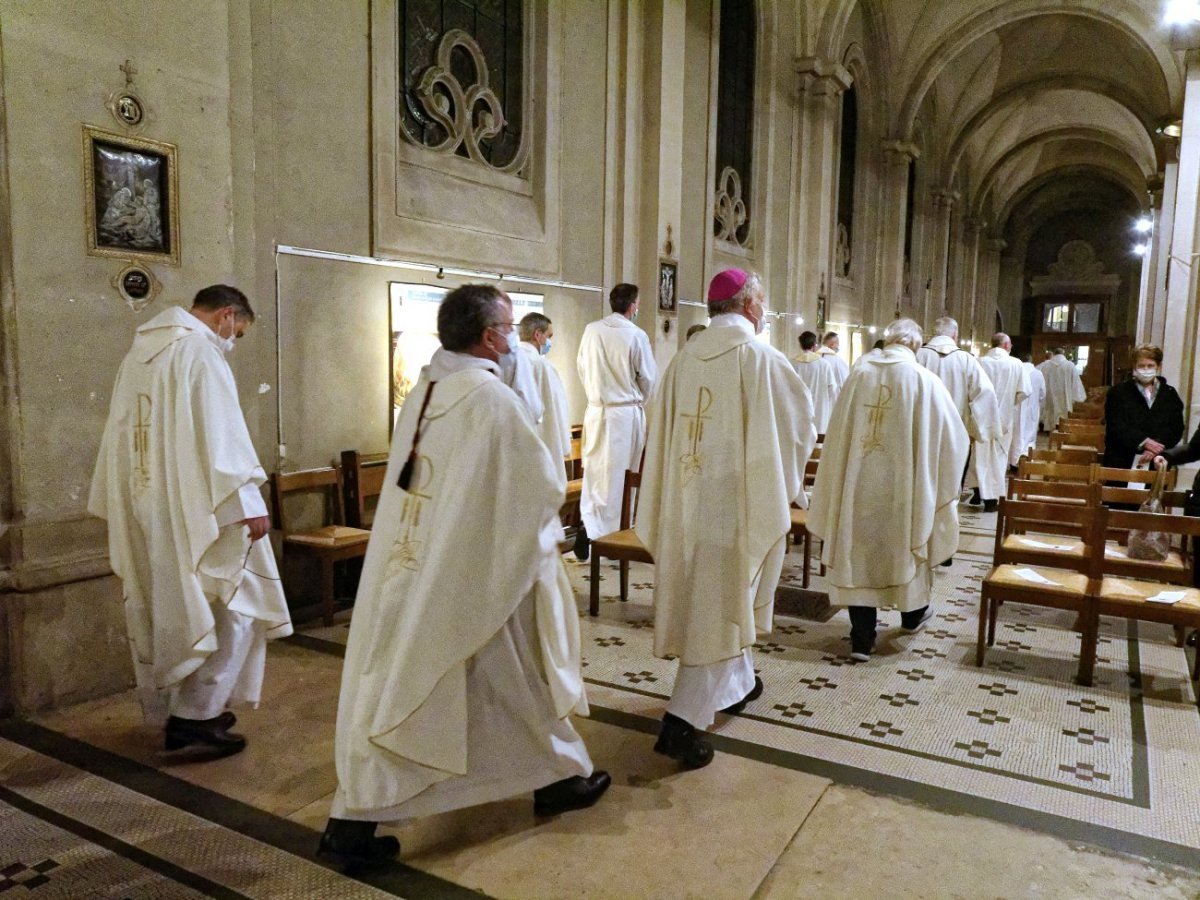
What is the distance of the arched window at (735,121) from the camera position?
1096 centimetres

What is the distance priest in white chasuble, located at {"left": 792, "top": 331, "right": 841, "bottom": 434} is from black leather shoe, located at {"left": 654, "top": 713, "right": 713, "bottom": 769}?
24.4 feet

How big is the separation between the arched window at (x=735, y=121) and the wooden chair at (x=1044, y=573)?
6.80m

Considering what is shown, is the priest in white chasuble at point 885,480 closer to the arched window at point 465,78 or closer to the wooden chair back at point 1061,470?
the wooden chair back at point 1061,470

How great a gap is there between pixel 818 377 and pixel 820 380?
4 centimetres

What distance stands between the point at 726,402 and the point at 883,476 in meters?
1.65

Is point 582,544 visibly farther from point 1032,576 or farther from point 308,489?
point 1032,576

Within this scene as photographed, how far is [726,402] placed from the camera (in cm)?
350

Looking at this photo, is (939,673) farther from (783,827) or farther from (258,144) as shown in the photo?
(258,144)

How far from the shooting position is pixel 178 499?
3404mm

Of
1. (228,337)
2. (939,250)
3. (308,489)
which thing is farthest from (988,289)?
(228,337)

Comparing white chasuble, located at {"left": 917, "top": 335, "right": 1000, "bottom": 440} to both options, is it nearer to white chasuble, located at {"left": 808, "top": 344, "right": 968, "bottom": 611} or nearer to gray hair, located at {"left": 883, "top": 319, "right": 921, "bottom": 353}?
gray hair, located at {"left": 883, "top": 319, "right": 921, "bottom": 353}

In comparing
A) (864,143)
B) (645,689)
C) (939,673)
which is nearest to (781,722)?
(645,689)

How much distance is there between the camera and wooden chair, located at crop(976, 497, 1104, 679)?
4.38m

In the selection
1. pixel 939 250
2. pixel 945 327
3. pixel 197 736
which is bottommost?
pixel 197 736
